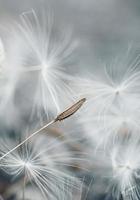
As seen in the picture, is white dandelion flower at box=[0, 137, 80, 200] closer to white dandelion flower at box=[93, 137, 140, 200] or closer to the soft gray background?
white dandelion flower at box=[93, 137, 140, 200]

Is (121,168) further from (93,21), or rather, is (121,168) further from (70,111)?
(93,21)

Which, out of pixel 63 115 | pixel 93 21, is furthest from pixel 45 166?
pixel 93 21

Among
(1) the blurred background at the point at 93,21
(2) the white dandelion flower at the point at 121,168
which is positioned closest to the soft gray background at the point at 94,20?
(1) the blurred background at the point at 93,21

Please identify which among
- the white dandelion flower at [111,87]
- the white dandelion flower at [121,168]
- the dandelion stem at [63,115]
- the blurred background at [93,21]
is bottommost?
the white dandelion flower at [121,168]

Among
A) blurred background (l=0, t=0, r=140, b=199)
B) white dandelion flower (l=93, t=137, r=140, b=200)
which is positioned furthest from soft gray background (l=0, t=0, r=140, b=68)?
white dandelion flower (l=93, t=137, r=140, b=200)

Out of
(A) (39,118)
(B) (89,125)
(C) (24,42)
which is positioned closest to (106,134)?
(B) (89,125)

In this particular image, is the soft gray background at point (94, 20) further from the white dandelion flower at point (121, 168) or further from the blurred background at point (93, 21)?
the white dandelion flower at point (121, 168)

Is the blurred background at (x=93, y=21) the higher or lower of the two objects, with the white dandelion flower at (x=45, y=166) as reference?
higher

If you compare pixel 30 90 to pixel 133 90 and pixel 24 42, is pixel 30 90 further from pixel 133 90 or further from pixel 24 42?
pixel 133 90
